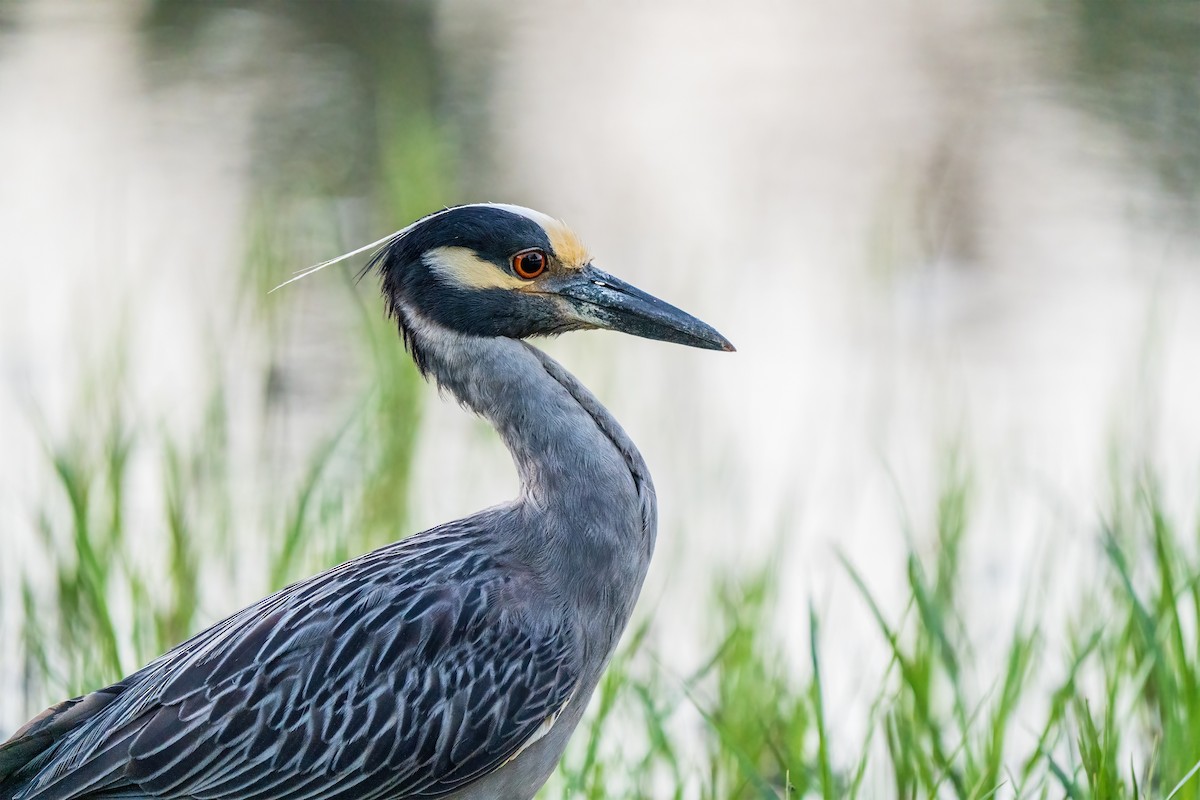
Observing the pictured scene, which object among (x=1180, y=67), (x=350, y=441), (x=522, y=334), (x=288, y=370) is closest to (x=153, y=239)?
(x=288, y=370)

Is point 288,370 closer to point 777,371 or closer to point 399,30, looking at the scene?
point 777,371

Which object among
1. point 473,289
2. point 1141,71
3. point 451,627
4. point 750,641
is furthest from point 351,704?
point 1141,71

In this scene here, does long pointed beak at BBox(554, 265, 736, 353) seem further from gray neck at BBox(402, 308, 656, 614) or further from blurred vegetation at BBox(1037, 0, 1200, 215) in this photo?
blurred vegetation at BBox(1037, 0, 1200, 215)

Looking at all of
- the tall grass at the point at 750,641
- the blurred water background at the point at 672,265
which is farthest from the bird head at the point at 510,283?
the blurred water background at the point at 672,265

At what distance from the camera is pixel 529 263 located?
141 inches

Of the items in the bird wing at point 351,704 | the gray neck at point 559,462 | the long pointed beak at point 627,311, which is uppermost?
the long pointed beak at point 627,311

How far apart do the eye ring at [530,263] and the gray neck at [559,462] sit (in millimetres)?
161

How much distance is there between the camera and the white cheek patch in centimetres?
358

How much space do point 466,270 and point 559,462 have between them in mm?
477

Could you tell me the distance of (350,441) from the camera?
615 centimetres

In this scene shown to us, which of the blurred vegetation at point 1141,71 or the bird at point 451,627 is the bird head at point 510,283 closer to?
the bird at point 451,627

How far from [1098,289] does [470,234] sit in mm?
5822

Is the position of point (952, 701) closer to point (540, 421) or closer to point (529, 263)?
point (540, 421)

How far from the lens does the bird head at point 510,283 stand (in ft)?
11.7
